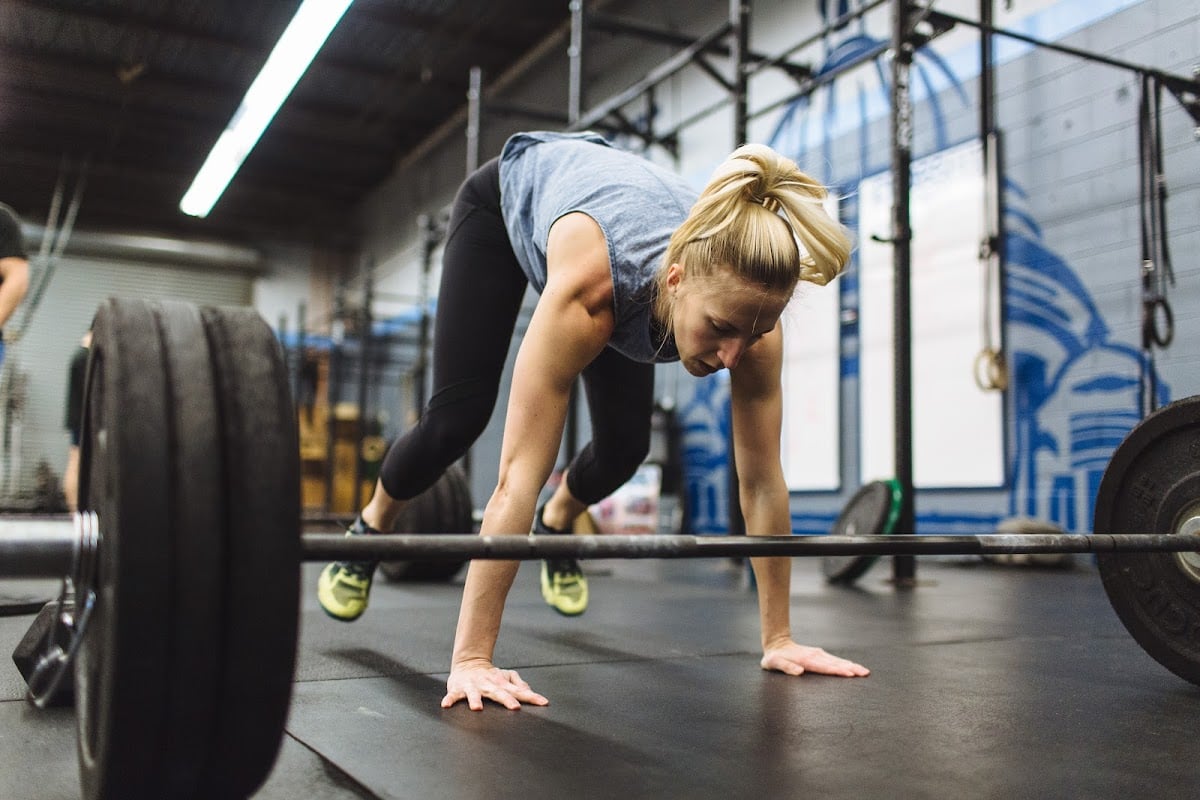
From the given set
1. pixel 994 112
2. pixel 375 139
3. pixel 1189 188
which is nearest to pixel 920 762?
pixel 1189 188

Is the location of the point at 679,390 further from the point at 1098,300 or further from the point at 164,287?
the point at 164,287

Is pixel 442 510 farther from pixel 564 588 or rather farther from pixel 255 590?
pixel 255 590

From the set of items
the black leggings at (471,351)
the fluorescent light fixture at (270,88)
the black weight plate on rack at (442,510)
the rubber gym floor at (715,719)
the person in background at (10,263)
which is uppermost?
the fluorescent light fixture at (270,88)

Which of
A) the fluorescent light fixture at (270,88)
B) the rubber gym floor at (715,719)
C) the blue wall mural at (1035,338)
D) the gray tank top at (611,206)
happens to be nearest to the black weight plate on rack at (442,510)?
the rubber gym floor at (715,719)

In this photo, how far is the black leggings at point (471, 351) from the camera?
1.71m

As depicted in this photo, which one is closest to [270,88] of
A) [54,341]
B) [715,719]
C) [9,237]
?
[9,237]

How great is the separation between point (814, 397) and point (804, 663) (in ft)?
12.7

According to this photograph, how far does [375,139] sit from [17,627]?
8426 millimetres

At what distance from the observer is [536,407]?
1331 mm

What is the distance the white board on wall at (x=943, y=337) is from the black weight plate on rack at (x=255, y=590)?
3787mm

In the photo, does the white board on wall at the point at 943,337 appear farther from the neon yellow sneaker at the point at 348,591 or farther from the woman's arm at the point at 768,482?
the neon yellow sneaker at the point at 348,591

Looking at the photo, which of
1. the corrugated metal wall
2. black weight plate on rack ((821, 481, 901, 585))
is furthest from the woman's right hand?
the corrugated metal wall

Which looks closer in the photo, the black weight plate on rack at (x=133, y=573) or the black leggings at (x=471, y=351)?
the black weight plate on rack at (x=133, y=573)

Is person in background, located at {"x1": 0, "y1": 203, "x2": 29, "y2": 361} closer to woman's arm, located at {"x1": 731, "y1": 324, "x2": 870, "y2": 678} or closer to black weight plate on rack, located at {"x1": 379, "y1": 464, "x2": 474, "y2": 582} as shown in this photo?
black weight plate on rack, located at {"x1": 379, "y1": 464, "x2": 474, "y2": 582}
